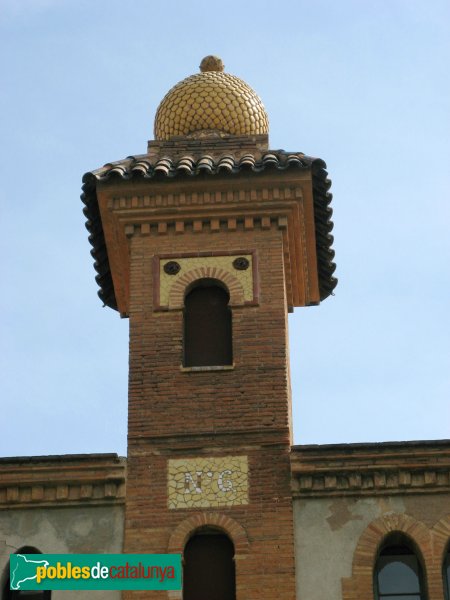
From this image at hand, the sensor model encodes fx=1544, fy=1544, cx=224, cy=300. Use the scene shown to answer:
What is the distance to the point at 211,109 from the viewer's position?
23875mm

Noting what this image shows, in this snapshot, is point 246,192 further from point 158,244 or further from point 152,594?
point 152,594

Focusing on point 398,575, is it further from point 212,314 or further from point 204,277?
point 204,277

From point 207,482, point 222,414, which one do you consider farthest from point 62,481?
point 222,414

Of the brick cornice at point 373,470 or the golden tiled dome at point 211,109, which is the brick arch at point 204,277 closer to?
the brick cornice at point 373,470

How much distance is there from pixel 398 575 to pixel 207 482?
271 centimetres

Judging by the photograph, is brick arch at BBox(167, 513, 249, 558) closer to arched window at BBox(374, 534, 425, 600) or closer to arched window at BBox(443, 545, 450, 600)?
arched window at BBox(374, 534, 425, 600)

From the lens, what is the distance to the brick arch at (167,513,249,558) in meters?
19.5

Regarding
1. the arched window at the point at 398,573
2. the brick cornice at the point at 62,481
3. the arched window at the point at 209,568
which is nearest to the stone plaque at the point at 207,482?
the arched window at the point at 209,568

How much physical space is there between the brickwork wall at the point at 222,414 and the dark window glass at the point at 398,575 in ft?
3.81

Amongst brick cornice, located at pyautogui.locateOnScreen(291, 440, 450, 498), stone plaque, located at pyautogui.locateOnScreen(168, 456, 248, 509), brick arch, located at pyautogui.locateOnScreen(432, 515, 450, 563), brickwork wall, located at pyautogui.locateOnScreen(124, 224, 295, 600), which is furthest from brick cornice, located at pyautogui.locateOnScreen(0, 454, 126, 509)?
brick arch, located at pyautogui.locateOnScreen(432, 515, 450, 563)

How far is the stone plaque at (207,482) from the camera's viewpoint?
65.2 ft

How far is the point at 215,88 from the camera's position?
24031mm

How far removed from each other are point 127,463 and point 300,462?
227 centimetres

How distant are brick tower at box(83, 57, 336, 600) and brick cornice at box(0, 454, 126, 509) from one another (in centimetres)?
28
